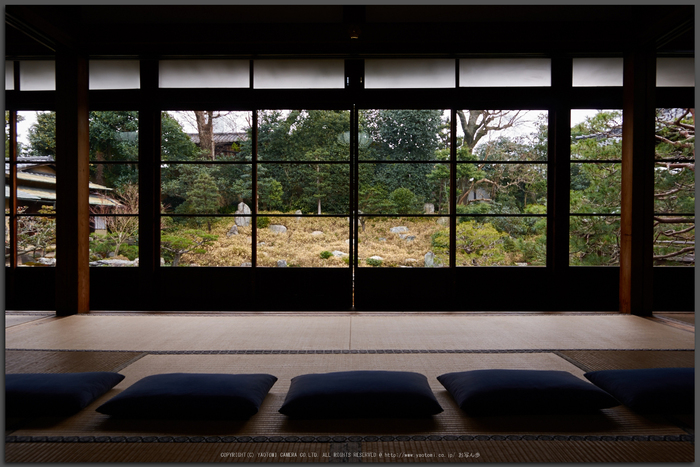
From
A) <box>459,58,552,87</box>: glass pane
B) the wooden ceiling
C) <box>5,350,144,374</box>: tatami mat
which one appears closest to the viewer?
<box>5,350,144,374</box>: tatami mat

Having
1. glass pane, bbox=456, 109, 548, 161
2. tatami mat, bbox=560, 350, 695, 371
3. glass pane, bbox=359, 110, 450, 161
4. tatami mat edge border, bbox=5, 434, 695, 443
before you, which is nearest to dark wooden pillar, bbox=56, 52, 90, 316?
glass pane, bbox=359, 110, 450, 161

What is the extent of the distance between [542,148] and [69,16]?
5.33m

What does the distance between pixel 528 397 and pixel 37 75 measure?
235 inches

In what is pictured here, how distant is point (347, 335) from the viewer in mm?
3365

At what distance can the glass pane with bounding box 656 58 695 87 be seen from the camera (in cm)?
474

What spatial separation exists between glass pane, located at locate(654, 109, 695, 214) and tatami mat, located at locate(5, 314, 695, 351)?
5.52 feet

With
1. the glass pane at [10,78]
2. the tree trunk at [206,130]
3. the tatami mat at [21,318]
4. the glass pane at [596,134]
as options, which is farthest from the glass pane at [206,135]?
the glass pane at [596,134]

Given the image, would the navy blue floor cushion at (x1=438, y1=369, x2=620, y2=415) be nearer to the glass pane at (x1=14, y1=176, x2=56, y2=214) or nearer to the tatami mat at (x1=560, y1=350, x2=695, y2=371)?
the tatami mat at (x1=560, y1=350, x2=695, y2=371)

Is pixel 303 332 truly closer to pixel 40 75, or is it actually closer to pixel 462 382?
pixel 462 382

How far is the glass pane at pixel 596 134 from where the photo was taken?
478 cm

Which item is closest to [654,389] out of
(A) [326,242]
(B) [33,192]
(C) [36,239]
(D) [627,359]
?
(D) [627,359]

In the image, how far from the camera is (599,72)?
4.74 m

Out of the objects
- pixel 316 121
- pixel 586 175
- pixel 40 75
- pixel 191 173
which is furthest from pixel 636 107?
pixel 40 75

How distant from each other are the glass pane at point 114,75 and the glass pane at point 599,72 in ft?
16.5
